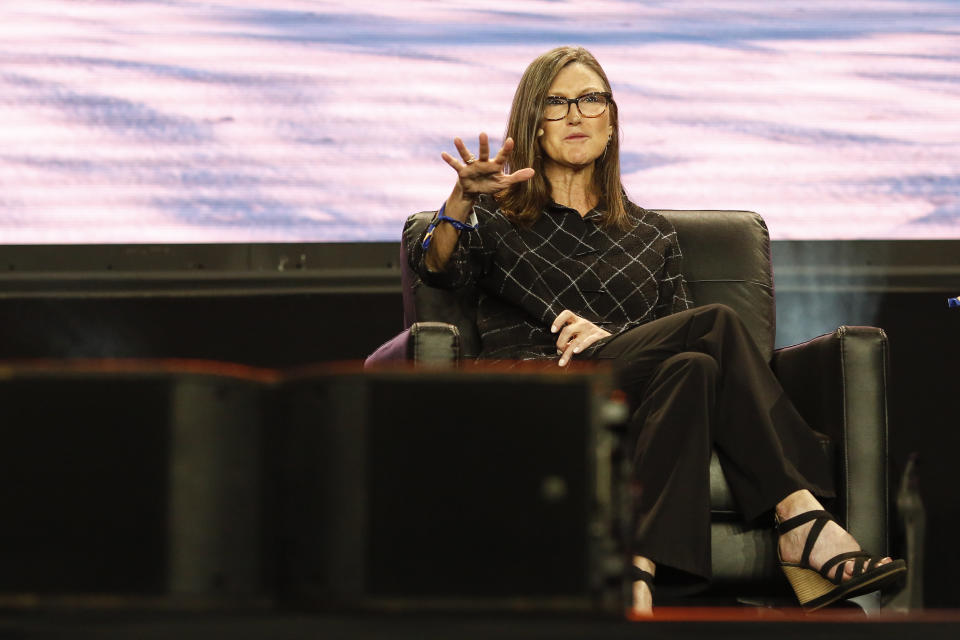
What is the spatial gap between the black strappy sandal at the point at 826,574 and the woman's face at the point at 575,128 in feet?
2.92

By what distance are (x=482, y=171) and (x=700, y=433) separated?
55 centimetres

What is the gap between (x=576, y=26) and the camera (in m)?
2.95

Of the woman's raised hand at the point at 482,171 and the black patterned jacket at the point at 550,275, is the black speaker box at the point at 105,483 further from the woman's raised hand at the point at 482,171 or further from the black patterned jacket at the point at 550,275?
the black patterned jacket at the point at 550,275

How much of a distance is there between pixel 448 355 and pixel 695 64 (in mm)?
1406

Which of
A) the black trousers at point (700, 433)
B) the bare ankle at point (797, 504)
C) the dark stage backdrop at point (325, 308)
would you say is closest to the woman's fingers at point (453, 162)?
the black trousers at point (700, 433)

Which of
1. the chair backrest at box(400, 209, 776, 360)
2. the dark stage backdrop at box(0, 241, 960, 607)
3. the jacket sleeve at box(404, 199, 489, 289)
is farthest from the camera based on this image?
the dark stage backdrop at box(0, 241, 960, 607)

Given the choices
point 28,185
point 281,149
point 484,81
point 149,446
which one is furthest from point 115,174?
point 149,446

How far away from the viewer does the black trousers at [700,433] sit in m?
1.76

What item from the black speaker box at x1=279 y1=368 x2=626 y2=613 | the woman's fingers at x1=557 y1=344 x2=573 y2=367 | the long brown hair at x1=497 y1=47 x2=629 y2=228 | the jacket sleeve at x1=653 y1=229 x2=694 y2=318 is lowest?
the black speaker box at x1=279 y1=368 x2=626 y2=613

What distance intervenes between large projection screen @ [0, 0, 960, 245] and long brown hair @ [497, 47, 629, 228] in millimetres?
504

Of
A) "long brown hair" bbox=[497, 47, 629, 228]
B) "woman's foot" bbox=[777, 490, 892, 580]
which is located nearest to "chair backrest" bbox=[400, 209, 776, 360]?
"long brown hair" bbox=[497, 47, 629, 228]

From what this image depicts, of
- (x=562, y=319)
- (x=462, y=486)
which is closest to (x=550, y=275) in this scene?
(x=562, y=319)

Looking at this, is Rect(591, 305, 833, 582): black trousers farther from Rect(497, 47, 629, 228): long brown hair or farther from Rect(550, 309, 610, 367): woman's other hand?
Rect(497, 47, 629, 228): long brown hair

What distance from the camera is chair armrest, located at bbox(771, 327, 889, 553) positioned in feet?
6.44
